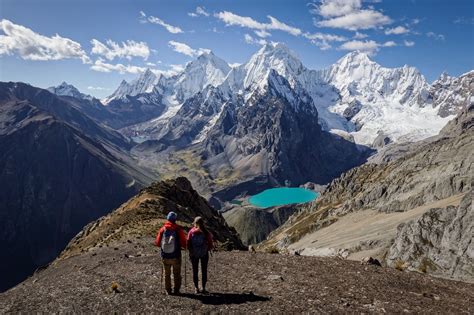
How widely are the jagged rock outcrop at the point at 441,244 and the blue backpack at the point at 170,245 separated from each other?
17.1 metres

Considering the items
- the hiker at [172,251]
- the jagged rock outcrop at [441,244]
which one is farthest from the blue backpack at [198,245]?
the jagged rock outcrop at [441,244]

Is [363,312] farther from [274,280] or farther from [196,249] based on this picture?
[196,249]

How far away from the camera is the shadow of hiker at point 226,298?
71.2 ft

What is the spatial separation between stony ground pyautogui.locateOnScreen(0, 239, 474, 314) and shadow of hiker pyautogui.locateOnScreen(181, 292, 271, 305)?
0.05m

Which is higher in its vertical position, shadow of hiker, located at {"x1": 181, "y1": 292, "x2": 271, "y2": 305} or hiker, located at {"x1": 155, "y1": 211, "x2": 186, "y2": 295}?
hiker, located at {"x1": 155, "y1": 211, "x2": 186, "y2": 295}

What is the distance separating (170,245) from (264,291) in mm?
5604

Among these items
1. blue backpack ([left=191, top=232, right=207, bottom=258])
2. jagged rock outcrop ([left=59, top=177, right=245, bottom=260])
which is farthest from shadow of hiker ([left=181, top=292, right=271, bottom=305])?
jagged rock outcrop ([left=59, top=177, right=245, bottom=260])

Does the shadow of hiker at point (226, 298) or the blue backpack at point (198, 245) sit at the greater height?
the blue backpack at point (198, 245)

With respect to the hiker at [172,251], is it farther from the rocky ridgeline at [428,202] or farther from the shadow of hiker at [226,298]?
the rocky ridgeline at [428,202]

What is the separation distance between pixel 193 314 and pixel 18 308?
31.4ft

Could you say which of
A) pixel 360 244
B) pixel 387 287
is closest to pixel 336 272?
pixel 387 287

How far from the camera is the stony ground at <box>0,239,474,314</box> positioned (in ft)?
69.8

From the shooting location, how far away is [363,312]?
20.5m

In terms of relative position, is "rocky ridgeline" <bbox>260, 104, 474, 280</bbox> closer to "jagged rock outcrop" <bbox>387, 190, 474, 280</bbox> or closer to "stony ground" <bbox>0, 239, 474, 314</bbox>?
"jagged rock outcrop" <bbox>387, 190, 474, 280</bbox>
